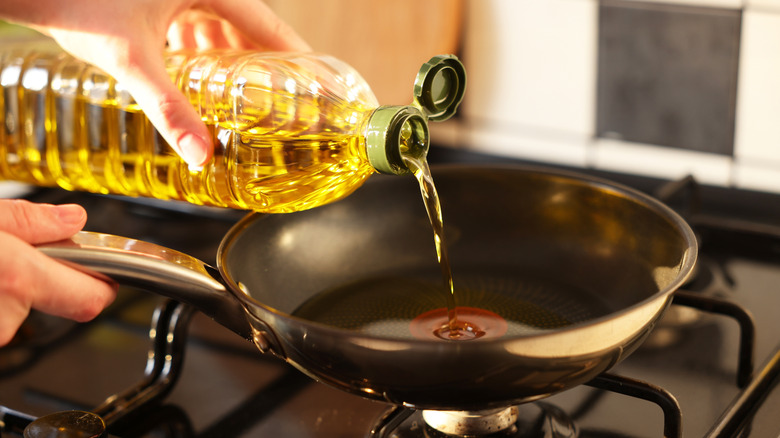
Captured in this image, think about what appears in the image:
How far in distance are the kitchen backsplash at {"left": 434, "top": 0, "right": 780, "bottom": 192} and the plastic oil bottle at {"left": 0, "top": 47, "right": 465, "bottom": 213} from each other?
365mm

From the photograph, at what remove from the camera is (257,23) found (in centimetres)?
64

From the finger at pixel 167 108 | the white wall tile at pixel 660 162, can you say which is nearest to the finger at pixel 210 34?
the finger at pixel 167 108

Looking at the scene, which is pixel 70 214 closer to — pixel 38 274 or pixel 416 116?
pixel 38 274

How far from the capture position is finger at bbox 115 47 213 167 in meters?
0.52

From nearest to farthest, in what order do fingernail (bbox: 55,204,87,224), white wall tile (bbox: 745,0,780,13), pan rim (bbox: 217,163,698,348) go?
pan rim (bbox: 217,163,698,348)
fingernail (bbox: 55,204,87,224)
white wall tile (bbox: 745,0,780,13)

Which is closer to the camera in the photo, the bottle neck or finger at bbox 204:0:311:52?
the bottle neck

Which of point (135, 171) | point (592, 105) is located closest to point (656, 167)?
point (592, 105)

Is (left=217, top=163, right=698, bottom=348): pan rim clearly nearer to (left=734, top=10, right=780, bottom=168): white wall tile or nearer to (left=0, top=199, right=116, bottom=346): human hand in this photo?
(left=0, top=199, right=116, bottom=346): human hand

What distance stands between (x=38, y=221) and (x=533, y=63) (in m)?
0.59

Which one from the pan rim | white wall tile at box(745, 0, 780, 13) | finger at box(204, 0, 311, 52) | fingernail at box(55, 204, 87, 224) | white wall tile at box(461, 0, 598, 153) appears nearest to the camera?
the pan rim

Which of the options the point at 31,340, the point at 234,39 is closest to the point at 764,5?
the point at 234,39

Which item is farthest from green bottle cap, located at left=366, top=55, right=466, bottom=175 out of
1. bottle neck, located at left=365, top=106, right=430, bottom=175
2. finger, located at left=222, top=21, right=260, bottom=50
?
finger, located at left=222, top=21, right=260, bottom=50

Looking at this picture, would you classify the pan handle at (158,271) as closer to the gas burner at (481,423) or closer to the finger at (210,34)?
the gas burner at (481,423)

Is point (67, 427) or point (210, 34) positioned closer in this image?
point (67, 427)
